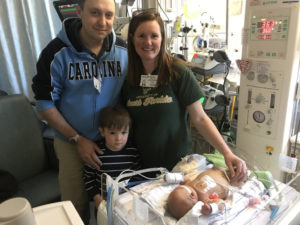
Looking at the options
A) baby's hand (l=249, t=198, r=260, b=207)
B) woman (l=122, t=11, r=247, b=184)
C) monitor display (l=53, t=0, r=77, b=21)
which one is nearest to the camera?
baby's hand (l=249, t=198, r=260, b=207)

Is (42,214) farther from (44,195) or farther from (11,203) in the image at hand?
(44,195)

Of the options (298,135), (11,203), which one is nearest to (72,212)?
(11,203)

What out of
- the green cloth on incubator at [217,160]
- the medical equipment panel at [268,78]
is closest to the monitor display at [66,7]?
the medical equipment panel at [268,78]

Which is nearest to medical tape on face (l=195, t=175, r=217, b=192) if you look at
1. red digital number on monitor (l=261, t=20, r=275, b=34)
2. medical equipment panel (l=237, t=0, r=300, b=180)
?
medical equipment panel (l=237, t=0, r=300, b=180)

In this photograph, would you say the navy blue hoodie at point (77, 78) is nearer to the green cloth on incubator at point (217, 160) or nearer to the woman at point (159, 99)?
the woman at point (159, 99)

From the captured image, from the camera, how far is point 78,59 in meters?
1.34

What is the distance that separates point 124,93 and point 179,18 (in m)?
1.15

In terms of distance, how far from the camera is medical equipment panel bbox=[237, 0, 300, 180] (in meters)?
1.44

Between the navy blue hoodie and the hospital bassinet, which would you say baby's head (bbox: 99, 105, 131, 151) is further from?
the hospital bassinet

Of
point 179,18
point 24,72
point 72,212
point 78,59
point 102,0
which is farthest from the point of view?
point 24,72

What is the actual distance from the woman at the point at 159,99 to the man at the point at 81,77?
0.12m

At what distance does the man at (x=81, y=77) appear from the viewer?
1.31m

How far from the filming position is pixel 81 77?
1.34 m

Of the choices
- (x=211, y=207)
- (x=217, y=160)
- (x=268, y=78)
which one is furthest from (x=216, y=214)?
(x=268, y=78)
